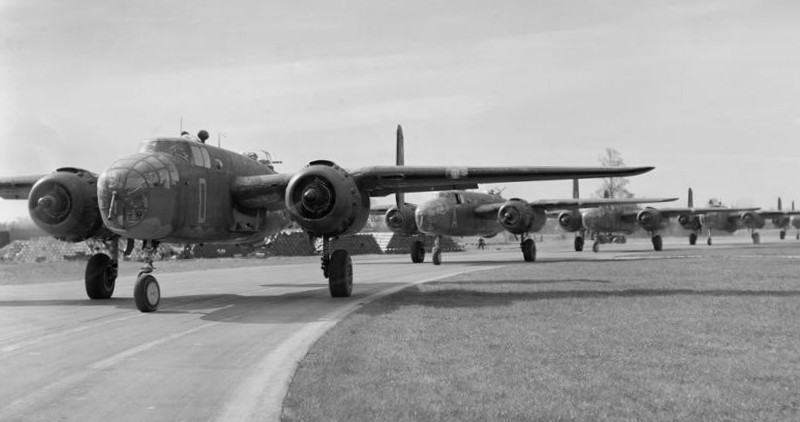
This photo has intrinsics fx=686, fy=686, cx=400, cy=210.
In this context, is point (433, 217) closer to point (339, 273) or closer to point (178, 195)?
point (339, 273)

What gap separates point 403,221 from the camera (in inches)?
1483

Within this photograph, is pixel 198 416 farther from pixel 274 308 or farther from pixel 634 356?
pixel 274 308

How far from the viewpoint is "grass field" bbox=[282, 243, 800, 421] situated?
625 centimetres

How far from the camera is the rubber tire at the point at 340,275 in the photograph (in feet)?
57.2

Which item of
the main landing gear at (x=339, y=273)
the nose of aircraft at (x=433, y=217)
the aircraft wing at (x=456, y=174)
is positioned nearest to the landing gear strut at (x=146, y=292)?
the main landing gear at (x=339, y=273)

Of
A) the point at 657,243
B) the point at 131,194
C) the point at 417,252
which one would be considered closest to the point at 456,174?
the point at 131,194

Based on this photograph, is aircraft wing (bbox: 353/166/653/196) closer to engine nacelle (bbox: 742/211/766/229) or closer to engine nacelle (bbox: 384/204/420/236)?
engine nacelle (bbox: 384/204/420/236)

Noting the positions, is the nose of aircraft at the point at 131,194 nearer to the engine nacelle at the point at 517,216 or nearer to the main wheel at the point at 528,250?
the engine nacelle at the point at 517,216

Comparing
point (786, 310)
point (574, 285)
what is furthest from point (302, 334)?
point (574, 285)

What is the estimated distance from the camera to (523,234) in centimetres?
3547

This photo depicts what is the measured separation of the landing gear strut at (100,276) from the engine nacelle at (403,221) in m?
20.4

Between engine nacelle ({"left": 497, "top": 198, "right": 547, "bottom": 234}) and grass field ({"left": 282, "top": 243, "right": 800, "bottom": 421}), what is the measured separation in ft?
59.4

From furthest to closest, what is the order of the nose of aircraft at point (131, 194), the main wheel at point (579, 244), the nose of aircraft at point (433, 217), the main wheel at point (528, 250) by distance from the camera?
the main wheel at point (579, 244) < the main wheel at point (528, 250) < the nose of aircraft at point (433, 217) < the nose of aircraft at point (131, 194)

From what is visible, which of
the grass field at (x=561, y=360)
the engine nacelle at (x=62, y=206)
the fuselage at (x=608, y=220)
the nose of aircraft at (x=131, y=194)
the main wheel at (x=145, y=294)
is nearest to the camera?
the grass field at (x=561, y=360)
